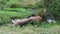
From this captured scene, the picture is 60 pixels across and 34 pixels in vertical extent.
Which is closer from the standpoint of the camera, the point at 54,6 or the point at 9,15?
the point at 54,6

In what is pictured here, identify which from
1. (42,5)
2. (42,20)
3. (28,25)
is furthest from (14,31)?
(42,5)

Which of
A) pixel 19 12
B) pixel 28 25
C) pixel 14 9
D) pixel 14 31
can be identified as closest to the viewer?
pixel 14 31

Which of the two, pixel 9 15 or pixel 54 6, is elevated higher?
pixel 54 6

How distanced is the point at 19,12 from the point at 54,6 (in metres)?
2.69

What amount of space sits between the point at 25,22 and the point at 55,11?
169 cm

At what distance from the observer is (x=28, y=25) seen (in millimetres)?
11664

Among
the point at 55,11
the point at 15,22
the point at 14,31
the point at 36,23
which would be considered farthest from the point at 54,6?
the point at 14,31

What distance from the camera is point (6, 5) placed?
1606 cm

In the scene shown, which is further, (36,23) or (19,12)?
(19,12)

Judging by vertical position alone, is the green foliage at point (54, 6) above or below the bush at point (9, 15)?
above

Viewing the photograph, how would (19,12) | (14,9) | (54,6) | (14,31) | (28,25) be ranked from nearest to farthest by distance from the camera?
(14,31) < (28,25) < (54,6) < (19,12) < (14,9)

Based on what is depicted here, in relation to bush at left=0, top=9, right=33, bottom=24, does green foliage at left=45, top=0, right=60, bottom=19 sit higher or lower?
higher

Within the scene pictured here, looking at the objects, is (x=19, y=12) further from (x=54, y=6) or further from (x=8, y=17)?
(x=54, y=6)

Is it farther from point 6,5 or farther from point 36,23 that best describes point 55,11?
point 6,5
